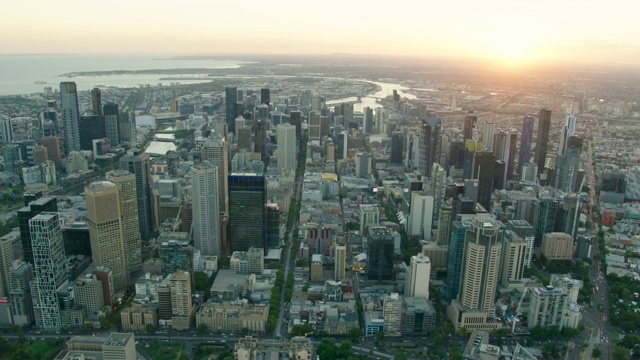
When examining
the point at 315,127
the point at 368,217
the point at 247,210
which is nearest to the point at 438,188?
the point at 368,217

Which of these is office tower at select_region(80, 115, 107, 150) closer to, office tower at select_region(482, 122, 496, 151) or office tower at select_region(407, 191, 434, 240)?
office tower at select_region(407, 191, 434, 240)

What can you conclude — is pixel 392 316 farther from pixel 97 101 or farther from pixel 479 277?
pixel 97 101

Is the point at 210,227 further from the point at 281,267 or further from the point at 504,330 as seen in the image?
the point at 504,330

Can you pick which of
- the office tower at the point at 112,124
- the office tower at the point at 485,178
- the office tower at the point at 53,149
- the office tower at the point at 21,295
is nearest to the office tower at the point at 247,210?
the office tower at the point at 21,295

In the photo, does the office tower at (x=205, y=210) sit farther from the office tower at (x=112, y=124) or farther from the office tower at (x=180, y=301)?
the office tower at (x=112, y=124)

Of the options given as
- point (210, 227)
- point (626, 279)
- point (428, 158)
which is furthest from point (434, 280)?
point (428, 158)
